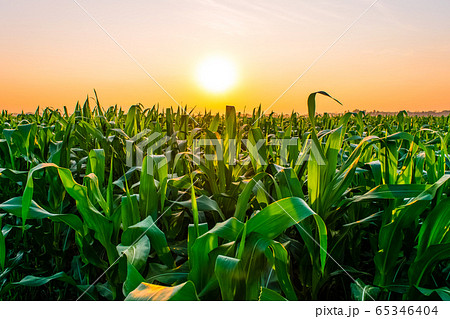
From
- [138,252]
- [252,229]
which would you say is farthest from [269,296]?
[138,252]

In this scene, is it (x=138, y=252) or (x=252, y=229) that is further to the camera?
(x=138, y=252)

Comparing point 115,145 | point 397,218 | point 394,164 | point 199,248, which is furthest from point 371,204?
point 115,145

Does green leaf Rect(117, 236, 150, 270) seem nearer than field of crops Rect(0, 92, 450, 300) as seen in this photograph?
No

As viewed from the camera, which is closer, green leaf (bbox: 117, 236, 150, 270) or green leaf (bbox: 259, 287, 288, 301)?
green leaf (bbox: 259, 287, 288, 301)

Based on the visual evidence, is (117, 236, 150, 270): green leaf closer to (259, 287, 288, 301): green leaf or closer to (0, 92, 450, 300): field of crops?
(0, 92, 450, 300): field of crops

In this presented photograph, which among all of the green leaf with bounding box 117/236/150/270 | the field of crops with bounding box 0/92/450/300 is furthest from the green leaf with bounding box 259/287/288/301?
the green leaf with bounding box 117/236/150/270

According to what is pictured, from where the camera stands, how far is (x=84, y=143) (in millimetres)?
2492

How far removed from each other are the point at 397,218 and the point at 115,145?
175 cm

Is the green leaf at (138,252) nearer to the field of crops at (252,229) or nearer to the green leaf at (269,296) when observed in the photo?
the field of crops at (252,229)

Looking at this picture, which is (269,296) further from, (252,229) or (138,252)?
(138,252)

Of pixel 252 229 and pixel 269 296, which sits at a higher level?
pixel 252 229

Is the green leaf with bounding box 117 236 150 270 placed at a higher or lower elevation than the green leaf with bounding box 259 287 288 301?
higher

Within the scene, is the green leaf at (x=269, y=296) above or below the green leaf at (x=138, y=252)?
below

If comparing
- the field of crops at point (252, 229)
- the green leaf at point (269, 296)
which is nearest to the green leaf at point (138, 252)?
the field of crops at point (252, 229)
